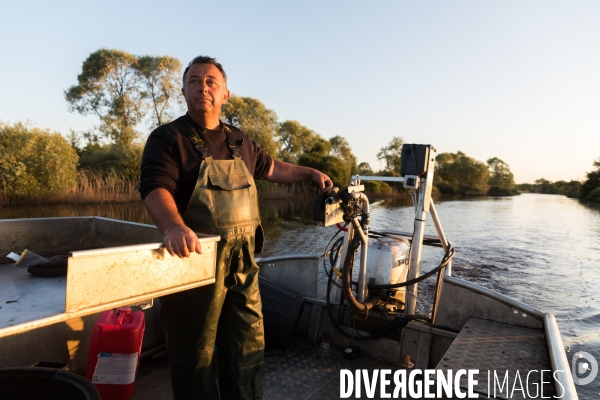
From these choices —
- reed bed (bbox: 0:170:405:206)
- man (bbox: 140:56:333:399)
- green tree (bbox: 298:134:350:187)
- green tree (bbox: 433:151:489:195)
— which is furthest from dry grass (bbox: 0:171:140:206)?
green tree (bbox: 433:151:489:195)

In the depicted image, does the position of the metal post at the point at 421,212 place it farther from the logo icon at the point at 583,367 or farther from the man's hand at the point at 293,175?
the logo icon at the point at 583,367

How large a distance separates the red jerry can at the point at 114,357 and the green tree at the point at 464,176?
60.4 metres

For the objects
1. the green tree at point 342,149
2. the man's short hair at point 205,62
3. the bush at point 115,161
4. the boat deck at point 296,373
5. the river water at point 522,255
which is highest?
the green tree at point 342,149

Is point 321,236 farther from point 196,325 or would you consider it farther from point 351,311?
point 196,325

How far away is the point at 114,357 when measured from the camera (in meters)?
2.47

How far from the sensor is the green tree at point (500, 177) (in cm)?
6925

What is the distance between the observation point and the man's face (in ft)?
6.98

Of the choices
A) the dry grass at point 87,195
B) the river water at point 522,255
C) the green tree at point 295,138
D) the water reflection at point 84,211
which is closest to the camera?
the river water at point 522,255

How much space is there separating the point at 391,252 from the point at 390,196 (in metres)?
39.6

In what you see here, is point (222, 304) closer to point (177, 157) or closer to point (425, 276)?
point (177, 157)

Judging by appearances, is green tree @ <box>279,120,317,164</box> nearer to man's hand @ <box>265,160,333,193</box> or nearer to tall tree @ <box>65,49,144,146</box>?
tall tree @ <box>65,49,144,146</box>

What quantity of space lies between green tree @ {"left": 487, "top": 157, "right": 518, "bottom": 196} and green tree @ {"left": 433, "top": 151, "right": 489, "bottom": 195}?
5789 mm

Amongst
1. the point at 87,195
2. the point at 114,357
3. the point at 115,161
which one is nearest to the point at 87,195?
the point at 87,195

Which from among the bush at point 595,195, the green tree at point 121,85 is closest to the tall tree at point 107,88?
the green tree at point 121,85
